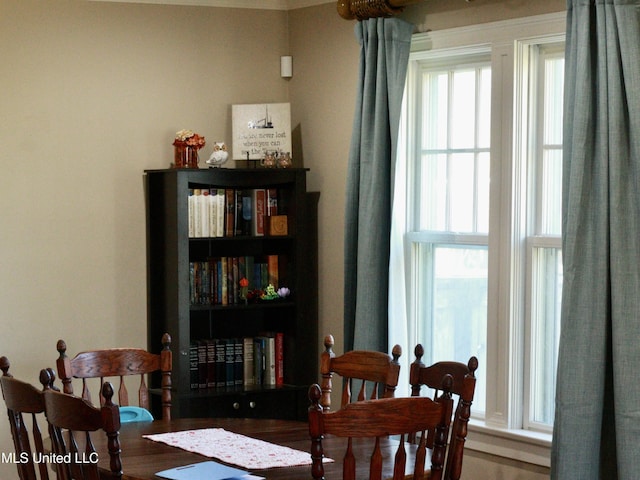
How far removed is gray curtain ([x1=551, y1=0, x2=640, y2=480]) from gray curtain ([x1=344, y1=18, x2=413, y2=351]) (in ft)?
3.12

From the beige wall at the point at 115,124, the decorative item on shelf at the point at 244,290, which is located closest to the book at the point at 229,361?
the decorative item on shelf at the point at 244,290

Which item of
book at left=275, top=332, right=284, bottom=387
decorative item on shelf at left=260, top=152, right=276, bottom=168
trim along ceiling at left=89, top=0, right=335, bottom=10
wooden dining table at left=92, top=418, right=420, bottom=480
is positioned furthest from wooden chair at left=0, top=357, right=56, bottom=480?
trim along ceiling at left=89, top=0, right=335, bottom=10

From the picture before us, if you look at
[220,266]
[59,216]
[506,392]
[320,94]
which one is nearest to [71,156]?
[59,216]

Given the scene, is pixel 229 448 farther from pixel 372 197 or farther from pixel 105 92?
pixel 105 92

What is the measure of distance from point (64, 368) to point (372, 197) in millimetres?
1568

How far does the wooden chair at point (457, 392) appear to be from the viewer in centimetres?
298

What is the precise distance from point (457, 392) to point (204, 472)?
3.01 feet

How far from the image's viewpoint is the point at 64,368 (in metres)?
3.64

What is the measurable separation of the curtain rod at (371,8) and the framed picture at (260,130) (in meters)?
0.68

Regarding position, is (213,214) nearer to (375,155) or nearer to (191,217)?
(191,217)

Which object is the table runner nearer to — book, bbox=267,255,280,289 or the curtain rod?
book, bbox=267,255,280,289

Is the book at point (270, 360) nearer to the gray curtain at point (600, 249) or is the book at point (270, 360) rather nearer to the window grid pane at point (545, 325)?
the window grid pane at point (545, 325)

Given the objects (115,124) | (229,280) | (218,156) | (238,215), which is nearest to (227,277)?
(229,280)

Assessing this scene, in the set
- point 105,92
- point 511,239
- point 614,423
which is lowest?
point 614,423
